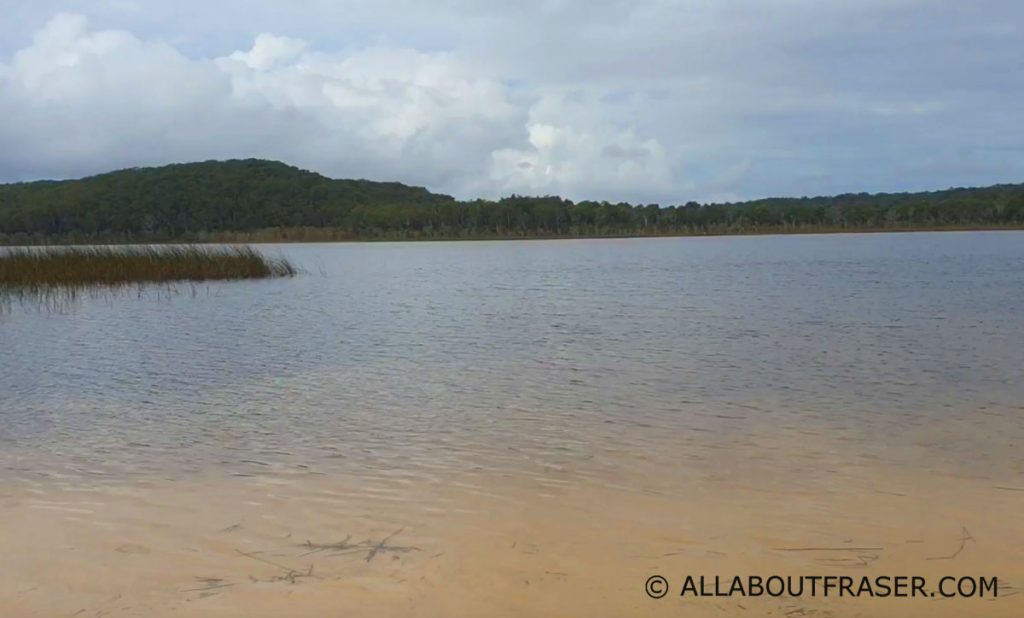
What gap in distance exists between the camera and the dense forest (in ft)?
255

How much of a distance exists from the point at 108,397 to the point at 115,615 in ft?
20.7

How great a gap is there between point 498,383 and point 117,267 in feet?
62.0

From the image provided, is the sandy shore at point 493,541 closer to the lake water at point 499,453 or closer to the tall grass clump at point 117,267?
the lake water at point 499,453

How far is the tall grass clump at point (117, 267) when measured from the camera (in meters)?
22.8

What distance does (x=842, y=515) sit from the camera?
5.10 meters

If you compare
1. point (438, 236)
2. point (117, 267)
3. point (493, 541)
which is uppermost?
point (438, 236)

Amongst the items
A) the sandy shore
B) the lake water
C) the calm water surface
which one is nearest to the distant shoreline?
the calm water surface

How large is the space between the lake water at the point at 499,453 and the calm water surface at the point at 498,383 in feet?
0.18

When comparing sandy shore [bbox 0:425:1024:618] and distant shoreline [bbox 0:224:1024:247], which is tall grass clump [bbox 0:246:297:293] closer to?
sandy shore [bbox 0:425:1024:618]

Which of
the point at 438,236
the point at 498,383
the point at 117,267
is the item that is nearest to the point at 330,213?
the point at 438,236

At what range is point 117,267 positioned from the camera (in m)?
25.2

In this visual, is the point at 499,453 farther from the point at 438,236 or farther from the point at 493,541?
the point at 438,236

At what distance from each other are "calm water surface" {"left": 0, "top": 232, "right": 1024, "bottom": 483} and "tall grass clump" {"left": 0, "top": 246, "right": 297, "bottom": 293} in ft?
11.0

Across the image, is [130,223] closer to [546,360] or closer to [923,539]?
[546,360]
